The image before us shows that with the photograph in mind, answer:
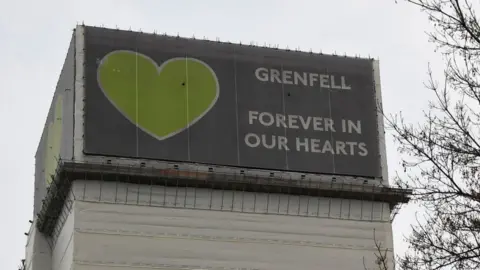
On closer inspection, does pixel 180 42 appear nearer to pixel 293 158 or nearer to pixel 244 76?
pixel 244 76

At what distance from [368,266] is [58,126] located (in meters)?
19.1

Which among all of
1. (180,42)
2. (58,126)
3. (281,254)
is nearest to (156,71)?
(180,42)

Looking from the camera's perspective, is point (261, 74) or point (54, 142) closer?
point (261, 74)

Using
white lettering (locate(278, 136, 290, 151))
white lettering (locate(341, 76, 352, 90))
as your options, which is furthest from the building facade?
white lettering (locate(341, 76, 352, 90))

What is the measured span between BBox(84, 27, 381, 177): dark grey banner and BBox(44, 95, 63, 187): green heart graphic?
4861mm

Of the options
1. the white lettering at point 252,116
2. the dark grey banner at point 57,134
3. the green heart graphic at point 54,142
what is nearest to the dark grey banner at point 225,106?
the white lettering at point 252,116

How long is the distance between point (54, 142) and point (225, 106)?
10.7 metres

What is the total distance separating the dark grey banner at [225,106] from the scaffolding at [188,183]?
1.04 m

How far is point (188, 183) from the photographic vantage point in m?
61.9

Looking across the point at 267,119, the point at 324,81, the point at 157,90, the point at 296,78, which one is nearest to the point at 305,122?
the point at 267,119

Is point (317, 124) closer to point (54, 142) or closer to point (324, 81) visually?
point (324, 81)

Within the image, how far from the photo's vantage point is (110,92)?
62906mm

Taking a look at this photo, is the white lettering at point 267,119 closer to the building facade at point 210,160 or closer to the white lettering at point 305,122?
the building facade at point 210,160

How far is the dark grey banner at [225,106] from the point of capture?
206ft
